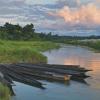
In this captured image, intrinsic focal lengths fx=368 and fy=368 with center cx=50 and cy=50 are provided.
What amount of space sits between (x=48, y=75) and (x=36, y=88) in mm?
5772

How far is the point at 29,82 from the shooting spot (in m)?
31.5

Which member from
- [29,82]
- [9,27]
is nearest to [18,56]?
[29,82]

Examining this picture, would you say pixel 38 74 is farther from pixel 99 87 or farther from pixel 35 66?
pixel 99 87

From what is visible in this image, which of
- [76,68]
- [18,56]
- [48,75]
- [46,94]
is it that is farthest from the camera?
[18,56]

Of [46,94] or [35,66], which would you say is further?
[35,66]

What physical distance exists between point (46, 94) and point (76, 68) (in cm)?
1086

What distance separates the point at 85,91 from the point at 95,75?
28.1ft

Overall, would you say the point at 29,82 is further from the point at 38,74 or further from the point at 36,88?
the point at 38,74

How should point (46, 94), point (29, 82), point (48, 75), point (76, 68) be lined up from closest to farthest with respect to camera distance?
point (46, 94), point (29, 82), point (48, 75), point (76, 68)

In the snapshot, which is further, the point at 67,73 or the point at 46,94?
the point at 67,73

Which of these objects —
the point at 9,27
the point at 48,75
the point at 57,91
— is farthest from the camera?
the point at 9,27

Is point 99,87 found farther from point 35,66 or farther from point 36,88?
point 35,66

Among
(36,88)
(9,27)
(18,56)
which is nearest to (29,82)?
(36,88)

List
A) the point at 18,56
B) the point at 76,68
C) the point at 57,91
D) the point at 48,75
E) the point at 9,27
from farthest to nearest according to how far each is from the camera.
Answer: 1. the point at 9,27
2. the point at 18,56
3. the point at 76,68
4. the point at 48,75
5. the point at 57,91
